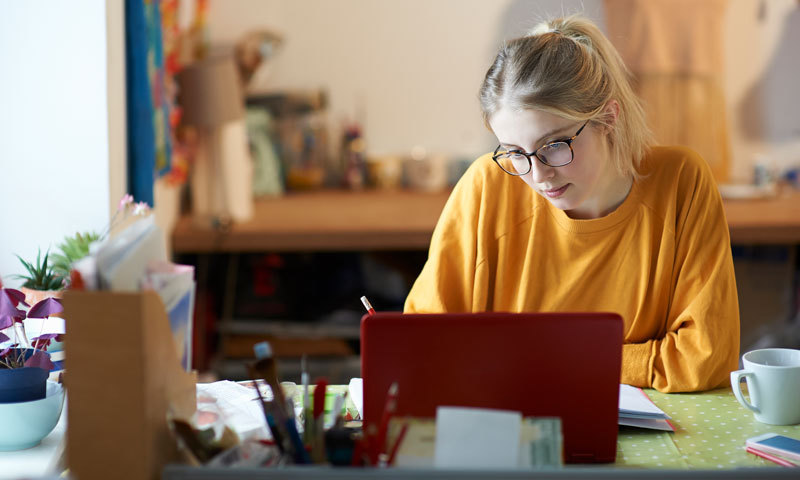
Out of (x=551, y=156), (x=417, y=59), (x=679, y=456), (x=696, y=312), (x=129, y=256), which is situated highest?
(x=417, y=59)

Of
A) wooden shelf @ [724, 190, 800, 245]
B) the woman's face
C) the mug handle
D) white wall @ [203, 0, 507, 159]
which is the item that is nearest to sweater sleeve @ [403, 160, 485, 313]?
the woman's face

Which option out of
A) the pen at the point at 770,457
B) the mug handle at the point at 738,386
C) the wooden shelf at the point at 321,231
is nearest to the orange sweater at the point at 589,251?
the mug handle at the point at 738,386

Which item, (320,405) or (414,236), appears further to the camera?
(414,236)

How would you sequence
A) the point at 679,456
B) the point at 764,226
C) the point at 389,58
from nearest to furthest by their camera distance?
the point at 679,456, the point at 764,226, the point at 389,58

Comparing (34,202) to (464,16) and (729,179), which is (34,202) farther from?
(729,179)

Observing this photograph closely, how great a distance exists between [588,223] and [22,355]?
890mm

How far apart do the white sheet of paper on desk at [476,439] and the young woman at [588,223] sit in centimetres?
50

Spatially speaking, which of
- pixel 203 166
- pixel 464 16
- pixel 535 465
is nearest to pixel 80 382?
pixel 535 465

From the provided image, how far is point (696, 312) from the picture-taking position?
129cm

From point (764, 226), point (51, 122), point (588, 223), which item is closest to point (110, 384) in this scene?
point (588, 223)

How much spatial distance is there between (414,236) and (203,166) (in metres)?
0.83

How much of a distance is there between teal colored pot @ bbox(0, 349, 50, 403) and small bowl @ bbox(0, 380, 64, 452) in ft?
0.07

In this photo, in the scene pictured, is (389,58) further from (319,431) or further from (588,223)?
(319,431)

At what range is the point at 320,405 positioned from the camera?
2.86 feet
